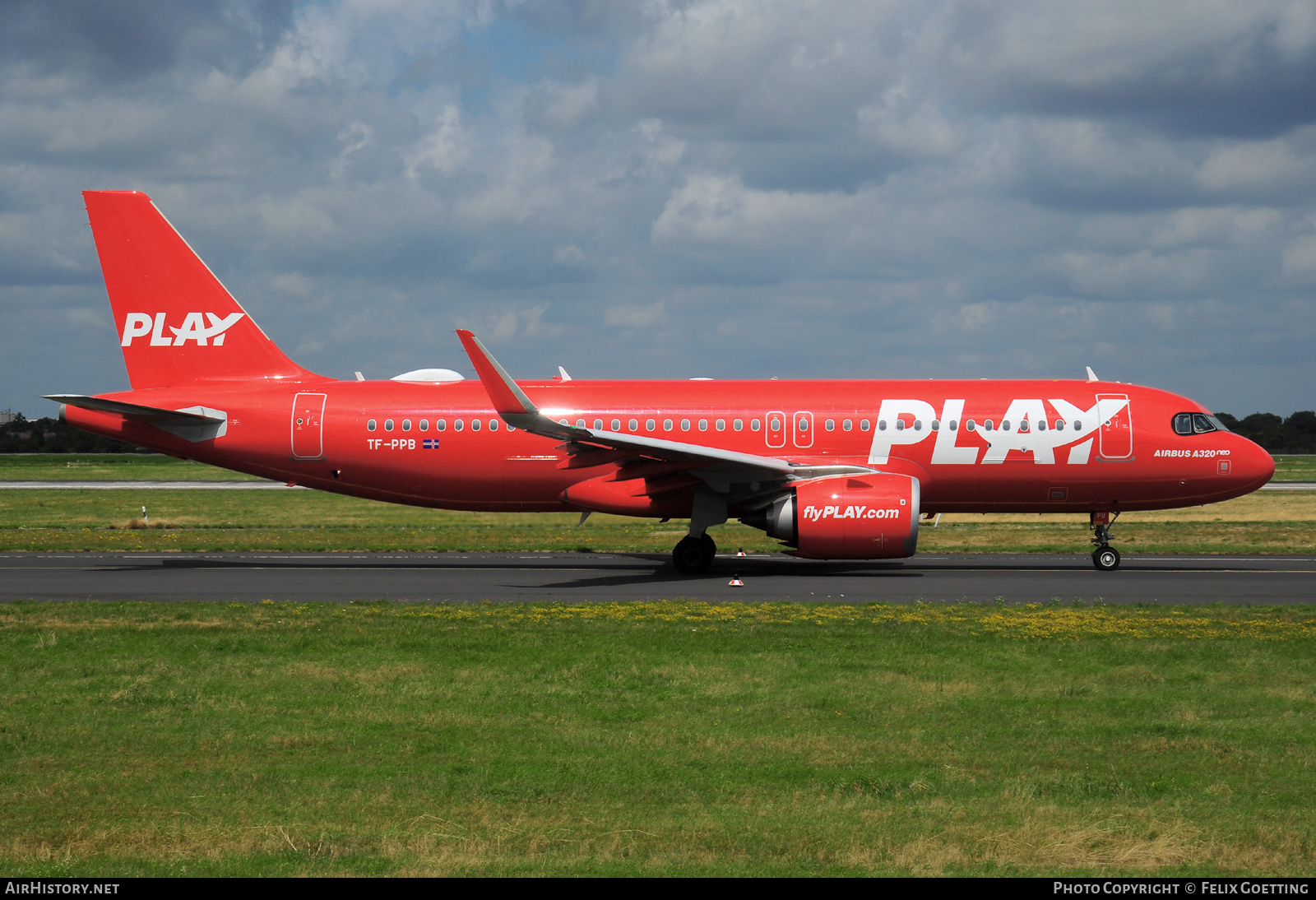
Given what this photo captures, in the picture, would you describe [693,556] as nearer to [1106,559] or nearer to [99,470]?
[1106,559]

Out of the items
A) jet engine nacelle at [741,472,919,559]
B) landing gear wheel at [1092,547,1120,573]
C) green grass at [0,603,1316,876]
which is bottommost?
green grass at [0,603,1316,876]

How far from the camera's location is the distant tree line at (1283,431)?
14425 centimetres

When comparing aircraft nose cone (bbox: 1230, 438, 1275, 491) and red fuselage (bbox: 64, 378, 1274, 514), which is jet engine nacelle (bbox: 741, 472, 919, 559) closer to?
red fuselage (bbox: 64, 378, 1274, 514)

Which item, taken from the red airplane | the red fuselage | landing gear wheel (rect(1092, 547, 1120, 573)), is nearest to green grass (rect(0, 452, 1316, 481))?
the red airplane

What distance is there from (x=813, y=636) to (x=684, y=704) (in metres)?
4.37

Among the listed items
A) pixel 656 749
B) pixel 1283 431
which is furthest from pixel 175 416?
pixel 1283 431

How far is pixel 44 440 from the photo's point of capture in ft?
468

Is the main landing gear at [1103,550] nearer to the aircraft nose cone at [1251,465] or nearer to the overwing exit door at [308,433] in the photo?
the aircraft nose cone at [1251,465]

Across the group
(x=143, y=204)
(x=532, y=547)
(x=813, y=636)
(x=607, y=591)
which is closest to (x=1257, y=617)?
(x=813, y=636)

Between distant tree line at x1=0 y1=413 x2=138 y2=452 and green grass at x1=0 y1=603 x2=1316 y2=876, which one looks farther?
distant tree line at x1=0 y1=413 x2=138 y2=452

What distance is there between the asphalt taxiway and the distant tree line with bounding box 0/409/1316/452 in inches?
4573

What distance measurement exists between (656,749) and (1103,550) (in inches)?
729

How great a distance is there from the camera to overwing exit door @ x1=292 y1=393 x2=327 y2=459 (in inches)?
1025
